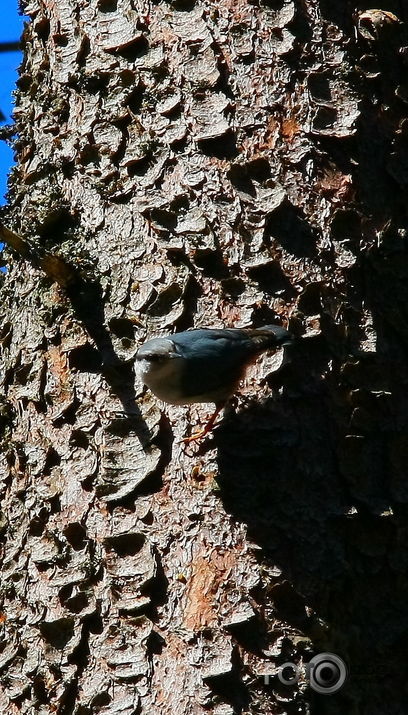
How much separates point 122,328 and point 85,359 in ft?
0.43

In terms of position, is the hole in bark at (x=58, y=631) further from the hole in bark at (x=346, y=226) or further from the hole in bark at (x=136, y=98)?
the hole in bark at (x=136, y=98)

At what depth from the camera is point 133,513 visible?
227 cm

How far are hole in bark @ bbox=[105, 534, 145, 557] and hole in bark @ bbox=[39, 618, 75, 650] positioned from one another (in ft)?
0.67

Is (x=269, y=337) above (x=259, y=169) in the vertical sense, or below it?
below

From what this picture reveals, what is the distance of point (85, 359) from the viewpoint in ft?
8.16

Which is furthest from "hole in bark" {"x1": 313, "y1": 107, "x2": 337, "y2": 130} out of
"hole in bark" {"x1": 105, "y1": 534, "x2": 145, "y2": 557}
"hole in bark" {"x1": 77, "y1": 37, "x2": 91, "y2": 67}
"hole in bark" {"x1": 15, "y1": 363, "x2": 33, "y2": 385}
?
"hole in bark" {"x1": 105, "y1": 534, "x2": 145, "y2": 557}

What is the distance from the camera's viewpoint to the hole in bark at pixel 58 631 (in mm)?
2248

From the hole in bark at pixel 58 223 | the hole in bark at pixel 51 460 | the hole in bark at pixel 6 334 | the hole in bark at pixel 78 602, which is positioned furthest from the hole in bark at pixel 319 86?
the hole in bark at pixel 78 602

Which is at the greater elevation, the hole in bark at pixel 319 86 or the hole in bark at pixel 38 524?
the hole in bark at pixel 319 86

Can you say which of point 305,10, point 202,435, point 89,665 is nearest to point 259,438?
point 202,435

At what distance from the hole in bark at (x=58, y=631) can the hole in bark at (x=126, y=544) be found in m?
0.20

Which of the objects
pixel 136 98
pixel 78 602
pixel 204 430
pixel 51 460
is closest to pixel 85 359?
pixel 51 460

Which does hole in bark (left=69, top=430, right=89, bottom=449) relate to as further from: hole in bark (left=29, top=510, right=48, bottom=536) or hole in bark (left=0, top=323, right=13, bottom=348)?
hole in bark (left=0, top=323, right=13, bottom=348)

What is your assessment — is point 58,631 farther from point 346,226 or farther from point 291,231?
point 346,226
